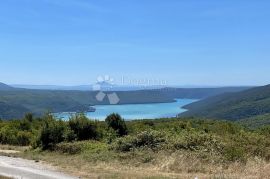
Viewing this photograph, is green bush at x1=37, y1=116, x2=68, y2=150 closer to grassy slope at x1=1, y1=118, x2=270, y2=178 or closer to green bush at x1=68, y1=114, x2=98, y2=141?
green bush at x1=68, y1=114, x2=98, y2=141

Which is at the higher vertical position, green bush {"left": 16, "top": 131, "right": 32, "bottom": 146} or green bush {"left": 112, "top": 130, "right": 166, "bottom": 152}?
green bush {"left": 112, "top": 130, "right": 166, "bottom": 152}

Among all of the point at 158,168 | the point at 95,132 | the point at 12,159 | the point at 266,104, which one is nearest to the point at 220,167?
the point at 158,168

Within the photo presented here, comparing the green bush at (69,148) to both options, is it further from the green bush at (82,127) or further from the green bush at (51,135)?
the green bush at (82,127)

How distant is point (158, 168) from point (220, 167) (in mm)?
2220

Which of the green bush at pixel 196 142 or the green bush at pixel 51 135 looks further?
the green bush at pixel 51 135

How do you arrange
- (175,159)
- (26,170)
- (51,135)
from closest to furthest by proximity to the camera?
(175,159) < (26,170) < (51,135)

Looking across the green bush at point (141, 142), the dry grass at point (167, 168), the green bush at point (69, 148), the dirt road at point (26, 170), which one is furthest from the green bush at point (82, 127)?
the dry grass at point (167, 168)

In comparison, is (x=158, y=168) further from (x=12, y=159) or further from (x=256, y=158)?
(x=12, y=159)

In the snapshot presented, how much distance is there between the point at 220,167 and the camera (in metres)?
15.1

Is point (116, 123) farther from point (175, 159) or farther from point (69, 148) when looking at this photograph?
point (175, 159)

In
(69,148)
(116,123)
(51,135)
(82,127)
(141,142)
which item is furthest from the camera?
(116,123)

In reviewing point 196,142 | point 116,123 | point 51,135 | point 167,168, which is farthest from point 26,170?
point 116,123

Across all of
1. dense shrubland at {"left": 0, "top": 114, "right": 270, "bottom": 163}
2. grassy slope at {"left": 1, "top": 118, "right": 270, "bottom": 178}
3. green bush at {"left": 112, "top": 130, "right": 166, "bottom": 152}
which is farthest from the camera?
green bush at {"left": 112, "top": 130, "right": 166, "bottom": 152}

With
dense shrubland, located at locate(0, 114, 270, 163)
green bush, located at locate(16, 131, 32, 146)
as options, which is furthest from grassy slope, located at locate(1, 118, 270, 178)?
green bush, located at locate(16, 131, 32, 146)
